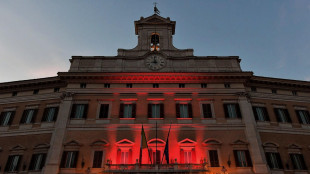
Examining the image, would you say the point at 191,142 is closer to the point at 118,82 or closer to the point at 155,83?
the point at 155,83

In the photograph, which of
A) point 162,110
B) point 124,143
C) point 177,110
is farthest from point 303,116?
point 124,143

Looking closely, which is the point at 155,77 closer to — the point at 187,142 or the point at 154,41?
the point at 154,41

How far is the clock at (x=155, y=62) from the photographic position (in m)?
26.6

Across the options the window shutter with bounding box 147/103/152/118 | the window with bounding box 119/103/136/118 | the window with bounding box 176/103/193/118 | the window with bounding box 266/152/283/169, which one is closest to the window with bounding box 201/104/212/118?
the window with bounding box 176/103/193/118

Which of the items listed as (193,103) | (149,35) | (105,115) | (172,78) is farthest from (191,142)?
(149,35)

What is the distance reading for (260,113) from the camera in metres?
25.1

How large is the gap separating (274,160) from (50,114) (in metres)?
23.3

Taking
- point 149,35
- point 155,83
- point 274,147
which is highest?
point 149,35

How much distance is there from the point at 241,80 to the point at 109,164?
16.7 metres

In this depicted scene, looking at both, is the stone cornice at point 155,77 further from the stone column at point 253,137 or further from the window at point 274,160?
the window at point 274,160

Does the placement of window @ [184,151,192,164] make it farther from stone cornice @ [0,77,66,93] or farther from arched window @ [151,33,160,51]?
stone cornice @ [0,77,66,93]

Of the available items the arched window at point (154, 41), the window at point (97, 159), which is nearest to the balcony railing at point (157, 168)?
the window at point (97, 159)

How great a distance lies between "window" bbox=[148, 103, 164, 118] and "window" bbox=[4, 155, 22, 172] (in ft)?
44.6

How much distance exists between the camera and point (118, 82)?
25.9 meters
